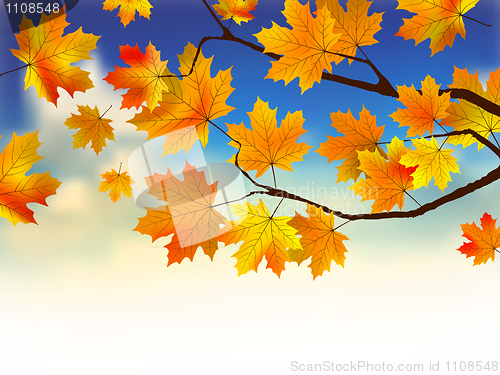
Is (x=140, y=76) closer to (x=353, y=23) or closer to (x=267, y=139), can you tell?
(x=267, y=139)

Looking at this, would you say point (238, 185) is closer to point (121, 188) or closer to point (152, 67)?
point (152, 67)

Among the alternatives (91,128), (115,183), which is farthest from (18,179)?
(115,183)

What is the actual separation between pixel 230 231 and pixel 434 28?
0.50 meters

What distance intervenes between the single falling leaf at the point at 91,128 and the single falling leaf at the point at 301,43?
0.57 m

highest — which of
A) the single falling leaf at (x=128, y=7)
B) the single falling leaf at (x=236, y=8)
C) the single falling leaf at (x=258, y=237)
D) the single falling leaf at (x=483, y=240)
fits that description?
the single falling leaf at (x=236, y=8)

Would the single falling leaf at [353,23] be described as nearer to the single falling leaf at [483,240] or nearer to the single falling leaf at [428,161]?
the single falling leaf at [428,161]

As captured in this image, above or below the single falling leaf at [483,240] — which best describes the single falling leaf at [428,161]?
above

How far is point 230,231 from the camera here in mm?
466

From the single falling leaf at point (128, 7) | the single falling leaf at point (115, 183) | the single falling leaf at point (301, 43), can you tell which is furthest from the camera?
the single falling leaf at point (115, 183)

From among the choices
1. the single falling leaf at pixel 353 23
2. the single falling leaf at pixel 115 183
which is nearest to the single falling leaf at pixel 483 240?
the single falling leaf at pixel 353 23

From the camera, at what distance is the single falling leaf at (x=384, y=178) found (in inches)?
20.6

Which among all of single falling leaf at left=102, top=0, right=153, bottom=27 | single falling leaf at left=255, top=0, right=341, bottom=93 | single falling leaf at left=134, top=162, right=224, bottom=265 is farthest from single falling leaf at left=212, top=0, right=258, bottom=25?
single falling leaf at left=134, top=162, right=224, bottom=265

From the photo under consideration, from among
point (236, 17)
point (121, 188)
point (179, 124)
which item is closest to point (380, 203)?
point (179, 124)

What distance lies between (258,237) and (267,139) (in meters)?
0.16
